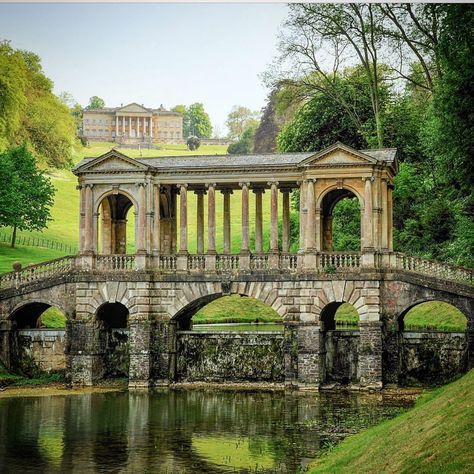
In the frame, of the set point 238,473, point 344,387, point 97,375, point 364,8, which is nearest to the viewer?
point 238,473

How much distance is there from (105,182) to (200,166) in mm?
4515

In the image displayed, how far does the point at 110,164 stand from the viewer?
4506cm

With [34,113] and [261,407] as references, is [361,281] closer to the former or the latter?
[261,407]

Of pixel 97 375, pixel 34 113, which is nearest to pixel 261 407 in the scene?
pixel 97 375

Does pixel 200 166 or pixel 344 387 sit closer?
pixel 344 387

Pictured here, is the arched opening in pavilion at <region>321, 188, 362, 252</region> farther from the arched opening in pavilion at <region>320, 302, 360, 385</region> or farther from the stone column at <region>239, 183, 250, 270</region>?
the arched opening in pavilion at <region>320, 302, 360, 385</region>

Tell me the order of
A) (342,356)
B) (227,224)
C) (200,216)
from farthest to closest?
(200,216) → (227,224) → (342,356)

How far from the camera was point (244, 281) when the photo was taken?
4378cm

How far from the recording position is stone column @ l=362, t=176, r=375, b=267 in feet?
138

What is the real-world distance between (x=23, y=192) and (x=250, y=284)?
34.2 m

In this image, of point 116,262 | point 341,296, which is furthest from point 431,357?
point 116,262

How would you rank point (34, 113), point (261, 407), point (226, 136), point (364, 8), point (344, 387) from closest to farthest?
point (261, 407), point (344, 387), point (364, 8), point (34, 113), point (226, 136)

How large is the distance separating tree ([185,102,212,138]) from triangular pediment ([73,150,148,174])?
143 metres

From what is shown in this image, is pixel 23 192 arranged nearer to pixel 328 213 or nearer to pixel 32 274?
pixel 32 274
